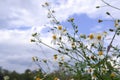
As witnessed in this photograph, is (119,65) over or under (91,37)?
under

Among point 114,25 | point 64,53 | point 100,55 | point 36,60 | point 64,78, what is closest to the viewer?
point 100,55

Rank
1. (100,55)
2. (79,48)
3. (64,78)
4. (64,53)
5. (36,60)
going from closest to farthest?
1. (100,55)
2. (79,48)
3. (64,53)
4. (64,78)
5. (36,60)

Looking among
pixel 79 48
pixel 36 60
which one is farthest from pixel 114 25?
pixel 36 60

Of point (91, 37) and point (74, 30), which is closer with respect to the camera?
point (91, 37)

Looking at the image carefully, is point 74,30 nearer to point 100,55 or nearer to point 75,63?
point 75,63

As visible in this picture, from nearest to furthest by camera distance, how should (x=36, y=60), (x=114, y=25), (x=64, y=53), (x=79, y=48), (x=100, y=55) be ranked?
(x=100, y=55) < (x=114, y=25) < (x=79, y=48) < (x=64, y=53) < (x=36, y=60)

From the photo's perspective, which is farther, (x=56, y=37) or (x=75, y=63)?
(x=56, y=37)

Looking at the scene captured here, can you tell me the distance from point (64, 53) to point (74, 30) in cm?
38

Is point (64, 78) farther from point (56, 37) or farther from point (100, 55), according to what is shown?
point (100, 55)

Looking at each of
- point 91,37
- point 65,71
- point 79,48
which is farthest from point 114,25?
point 65,71

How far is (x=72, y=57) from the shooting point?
14.0 feet

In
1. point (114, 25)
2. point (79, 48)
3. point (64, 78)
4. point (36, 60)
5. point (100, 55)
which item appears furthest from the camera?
point (36, 60)

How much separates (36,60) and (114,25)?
219 centimetres

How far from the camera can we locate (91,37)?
3615 millimetres
